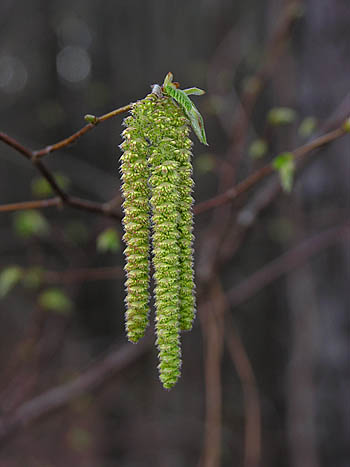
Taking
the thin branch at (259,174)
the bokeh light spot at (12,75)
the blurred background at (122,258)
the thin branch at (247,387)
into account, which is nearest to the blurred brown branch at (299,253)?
the blurred background at (122,258)

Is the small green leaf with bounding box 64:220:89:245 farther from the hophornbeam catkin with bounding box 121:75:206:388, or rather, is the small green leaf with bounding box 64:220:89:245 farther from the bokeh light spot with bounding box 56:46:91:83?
the hophornbeam catkin with bounding box 121:75:206:388

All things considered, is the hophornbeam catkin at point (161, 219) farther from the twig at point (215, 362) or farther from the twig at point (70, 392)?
the twig at point (70, 392)

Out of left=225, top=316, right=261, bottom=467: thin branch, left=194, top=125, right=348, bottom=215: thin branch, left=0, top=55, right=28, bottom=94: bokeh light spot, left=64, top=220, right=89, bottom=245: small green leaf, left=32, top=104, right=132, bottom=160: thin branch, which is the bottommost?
left=225, top=316, right=261, bottom=467: thin branch

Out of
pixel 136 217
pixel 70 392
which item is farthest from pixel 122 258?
pixel 136 217

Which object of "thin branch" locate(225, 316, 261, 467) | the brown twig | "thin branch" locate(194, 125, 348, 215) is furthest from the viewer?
"thin branch" locate(225, 316, 261, 467)

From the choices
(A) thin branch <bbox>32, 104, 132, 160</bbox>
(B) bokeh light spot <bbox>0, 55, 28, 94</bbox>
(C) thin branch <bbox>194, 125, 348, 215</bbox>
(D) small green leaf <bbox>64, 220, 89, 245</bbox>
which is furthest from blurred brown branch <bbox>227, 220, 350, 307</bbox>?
(B) bokeh light spot <bbox>0, 55, 28, 94</bbox>

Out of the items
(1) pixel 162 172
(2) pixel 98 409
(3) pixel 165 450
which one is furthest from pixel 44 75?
(1) pixel 162 172
